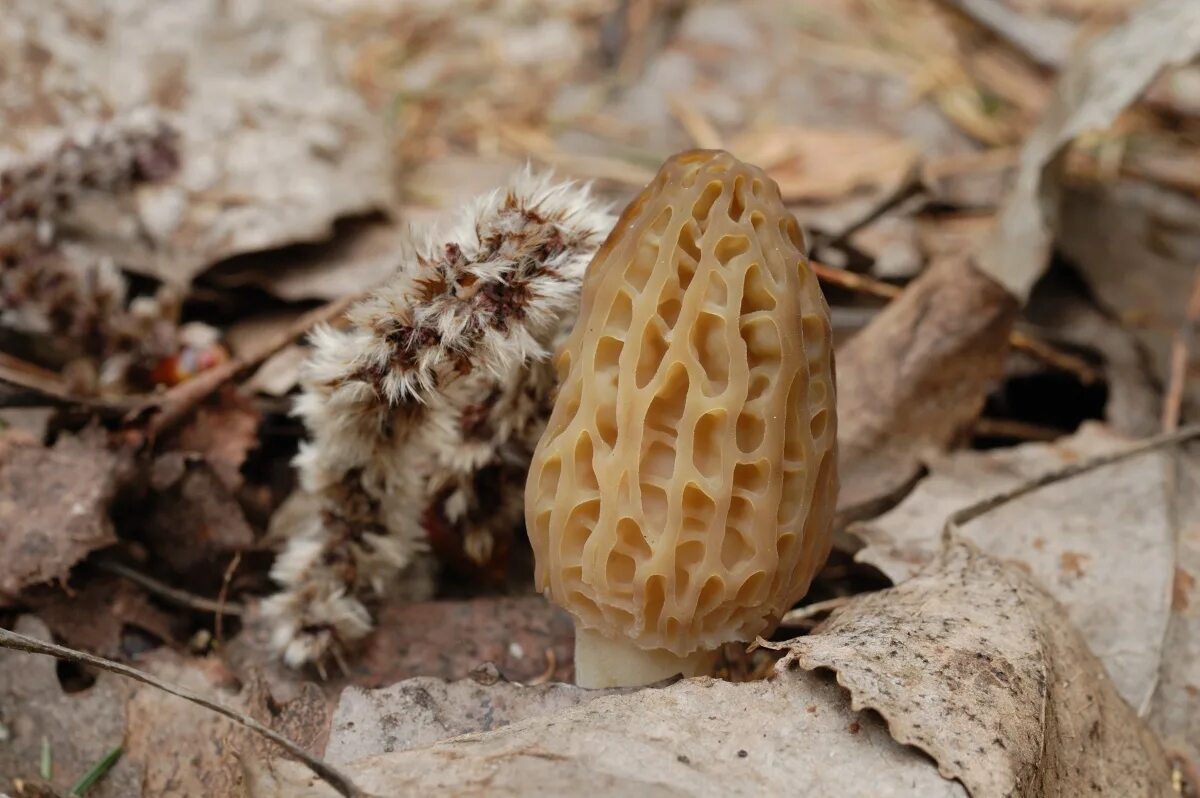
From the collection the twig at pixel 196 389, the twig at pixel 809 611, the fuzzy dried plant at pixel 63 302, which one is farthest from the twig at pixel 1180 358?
the fuzzy dried plant at pixel 63 302

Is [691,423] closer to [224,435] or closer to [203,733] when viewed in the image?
[203,733]

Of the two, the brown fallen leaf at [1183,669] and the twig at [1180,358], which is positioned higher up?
the twig at [1180,358]

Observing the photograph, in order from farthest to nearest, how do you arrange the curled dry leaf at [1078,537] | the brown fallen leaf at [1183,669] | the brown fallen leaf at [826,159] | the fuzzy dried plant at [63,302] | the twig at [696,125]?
1. the twig at [696,125]
2. the brown fallen leaf at [826,159]
3. the fuzzy dried plant at [63,302]
4. the curled dry leaf at [1078,537]
5. the brown fallen leaf at [1183,669]

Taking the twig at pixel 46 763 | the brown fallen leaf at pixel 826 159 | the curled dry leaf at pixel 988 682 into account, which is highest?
the brown fallen leaf at pixel 826 159

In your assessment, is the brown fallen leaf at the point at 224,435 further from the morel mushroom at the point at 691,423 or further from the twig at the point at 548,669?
the morel mushroom at the point at 691,423

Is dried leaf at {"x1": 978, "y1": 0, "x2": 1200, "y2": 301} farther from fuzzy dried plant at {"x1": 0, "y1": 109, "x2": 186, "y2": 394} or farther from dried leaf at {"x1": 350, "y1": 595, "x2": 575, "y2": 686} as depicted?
fuzzy dried plant at {"x1": 0, "y1": 109, "x2": 186, "y2": 394}

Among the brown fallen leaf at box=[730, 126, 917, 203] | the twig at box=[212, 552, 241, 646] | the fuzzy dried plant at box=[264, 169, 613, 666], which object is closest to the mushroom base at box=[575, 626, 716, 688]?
the fuzzy dried plant at box=[264, 169, 613, 666]

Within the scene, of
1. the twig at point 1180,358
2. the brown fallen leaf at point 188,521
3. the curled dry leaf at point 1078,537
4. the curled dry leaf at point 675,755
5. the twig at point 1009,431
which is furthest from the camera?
the twig at point 1009,431

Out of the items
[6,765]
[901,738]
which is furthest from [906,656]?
[6,765]
